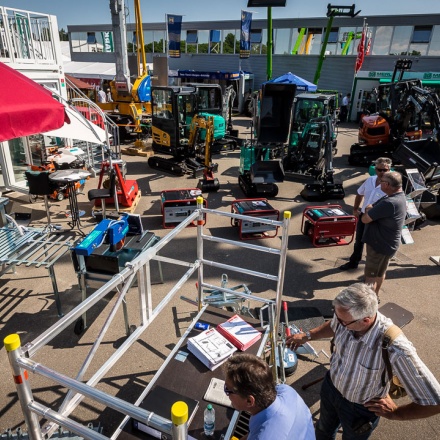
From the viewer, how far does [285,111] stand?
10.9 m

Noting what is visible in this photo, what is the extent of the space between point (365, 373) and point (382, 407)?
10.2 inches

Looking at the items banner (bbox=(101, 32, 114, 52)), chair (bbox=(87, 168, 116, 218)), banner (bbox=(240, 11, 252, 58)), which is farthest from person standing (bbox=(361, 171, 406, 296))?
banner (bbox=(101, 32, 114, 52))

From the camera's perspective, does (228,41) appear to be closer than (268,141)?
No

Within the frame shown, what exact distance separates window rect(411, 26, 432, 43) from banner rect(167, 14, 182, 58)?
17.9 meters

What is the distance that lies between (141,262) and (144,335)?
7.47 ft

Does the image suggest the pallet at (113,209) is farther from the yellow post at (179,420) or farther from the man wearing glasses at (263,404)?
the yellow post at (179,420)

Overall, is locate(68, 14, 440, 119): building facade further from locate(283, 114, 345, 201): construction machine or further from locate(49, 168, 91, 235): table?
locate(49, 168, 91, 235): table

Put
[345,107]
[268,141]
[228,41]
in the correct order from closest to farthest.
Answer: [268,141], [345,107], [228,41]

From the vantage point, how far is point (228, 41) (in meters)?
32.5

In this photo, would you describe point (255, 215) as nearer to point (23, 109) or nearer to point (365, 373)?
point (23, 109)

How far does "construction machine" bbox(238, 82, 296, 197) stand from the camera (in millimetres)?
10156

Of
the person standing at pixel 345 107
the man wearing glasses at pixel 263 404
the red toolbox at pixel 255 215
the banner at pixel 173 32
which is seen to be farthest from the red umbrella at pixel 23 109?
the person standing at pixel 345 107

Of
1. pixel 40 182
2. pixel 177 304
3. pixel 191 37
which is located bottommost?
pixel 177 304

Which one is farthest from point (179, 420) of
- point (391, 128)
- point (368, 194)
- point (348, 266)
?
point (391, 128)
